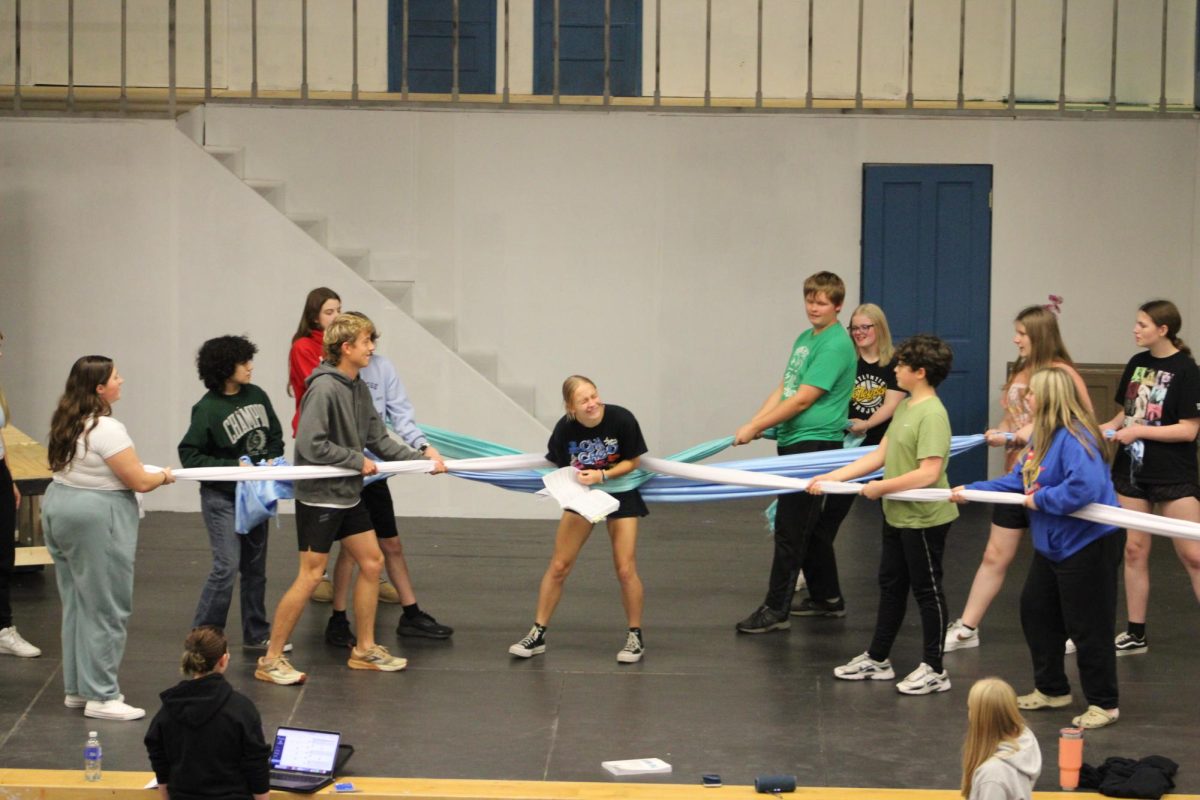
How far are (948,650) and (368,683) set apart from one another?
2445 mm

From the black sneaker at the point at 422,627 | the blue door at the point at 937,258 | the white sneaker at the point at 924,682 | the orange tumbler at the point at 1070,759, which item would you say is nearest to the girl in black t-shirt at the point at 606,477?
the black sneaker at the point at 422,627

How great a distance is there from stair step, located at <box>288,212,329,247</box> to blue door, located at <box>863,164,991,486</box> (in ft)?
11.6

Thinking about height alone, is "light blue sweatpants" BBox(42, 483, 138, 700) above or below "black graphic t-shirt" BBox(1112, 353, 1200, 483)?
below

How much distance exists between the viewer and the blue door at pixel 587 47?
12.1m

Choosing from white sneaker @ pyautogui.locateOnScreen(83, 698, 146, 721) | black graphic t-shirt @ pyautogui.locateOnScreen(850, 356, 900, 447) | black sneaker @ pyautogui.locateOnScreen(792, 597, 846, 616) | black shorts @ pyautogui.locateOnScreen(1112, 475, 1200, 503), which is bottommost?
Result: white sneaker @ pyautogui.locateOnScreen(83, 698, 146, 721)

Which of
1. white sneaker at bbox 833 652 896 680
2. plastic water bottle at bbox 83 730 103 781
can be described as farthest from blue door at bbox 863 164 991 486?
plastic water bottle at bbox 83 730 103 781

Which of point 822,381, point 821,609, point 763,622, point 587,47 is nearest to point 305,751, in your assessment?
point 763,622

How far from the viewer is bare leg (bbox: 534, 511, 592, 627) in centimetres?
655

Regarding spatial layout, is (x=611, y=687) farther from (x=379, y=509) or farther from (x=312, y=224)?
(x=312, y=224)

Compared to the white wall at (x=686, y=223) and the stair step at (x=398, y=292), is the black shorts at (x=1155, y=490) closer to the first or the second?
the white wall at (x=686, y=223)

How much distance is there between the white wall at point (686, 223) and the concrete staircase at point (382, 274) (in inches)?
3.7

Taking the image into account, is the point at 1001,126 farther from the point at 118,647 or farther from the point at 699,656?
the point at 118,647

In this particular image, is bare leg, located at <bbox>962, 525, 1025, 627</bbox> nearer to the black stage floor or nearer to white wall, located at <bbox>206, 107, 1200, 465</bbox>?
the black stage floor

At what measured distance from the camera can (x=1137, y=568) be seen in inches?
265
